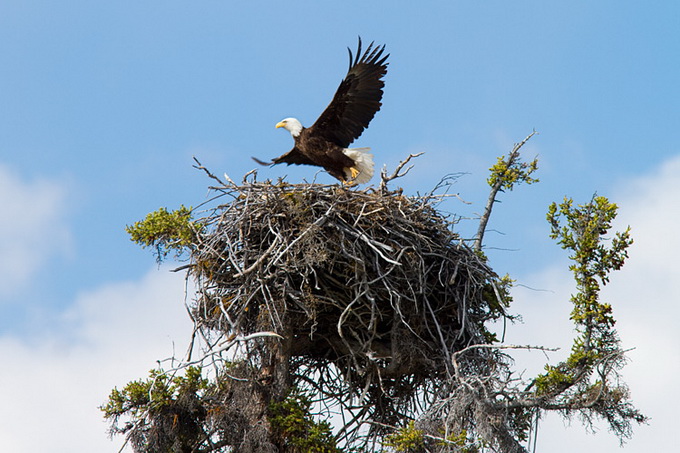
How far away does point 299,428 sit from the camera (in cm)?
782

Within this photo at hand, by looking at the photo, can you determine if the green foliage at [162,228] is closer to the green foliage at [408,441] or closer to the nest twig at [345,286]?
the nest twig at [345,286]

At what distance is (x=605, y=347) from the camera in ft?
25.9

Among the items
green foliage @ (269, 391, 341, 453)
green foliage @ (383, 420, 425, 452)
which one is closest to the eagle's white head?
green foliage @ (269, 391, 341, 453)

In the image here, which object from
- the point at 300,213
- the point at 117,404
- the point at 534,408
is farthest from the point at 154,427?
the point at 534,408

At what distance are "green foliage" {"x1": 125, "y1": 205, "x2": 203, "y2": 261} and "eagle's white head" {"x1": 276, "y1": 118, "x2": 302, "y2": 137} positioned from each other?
2.27 m

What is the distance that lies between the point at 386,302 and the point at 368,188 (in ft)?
3.71

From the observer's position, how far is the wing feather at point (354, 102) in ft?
33.1

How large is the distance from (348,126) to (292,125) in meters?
0.72

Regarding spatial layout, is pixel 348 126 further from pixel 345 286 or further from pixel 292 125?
pixel 345 286

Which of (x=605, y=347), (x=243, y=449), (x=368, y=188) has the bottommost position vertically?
(x=243, y=449)

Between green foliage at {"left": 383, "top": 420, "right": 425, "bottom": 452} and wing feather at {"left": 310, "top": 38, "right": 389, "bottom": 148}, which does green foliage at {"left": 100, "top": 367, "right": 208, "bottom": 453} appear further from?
wing feather at {"left": 310, "top": 38, "right": 389, "bottom": 148}

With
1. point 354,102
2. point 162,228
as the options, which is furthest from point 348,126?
point 162,228

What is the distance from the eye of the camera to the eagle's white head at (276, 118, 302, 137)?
415 inches

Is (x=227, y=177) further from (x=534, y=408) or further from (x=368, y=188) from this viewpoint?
(x=534, y=408)
